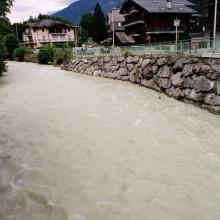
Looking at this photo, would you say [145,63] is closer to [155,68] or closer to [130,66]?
[155,68]

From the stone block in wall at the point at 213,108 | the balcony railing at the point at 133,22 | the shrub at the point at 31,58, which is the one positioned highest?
the balcony railing at the point at 133,22

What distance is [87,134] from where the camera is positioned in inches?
338

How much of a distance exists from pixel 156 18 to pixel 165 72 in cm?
2199

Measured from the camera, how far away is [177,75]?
1311 cm

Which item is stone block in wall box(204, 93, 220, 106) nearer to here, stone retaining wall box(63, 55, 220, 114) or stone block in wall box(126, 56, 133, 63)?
stone retaining wall box(63, 55, 220, 114)

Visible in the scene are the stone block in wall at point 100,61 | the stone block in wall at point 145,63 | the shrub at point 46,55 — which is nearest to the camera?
the stone block in wall at point 145,63

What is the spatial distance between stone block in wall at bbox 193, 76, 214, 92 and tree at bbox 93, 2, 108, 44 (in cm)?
5144

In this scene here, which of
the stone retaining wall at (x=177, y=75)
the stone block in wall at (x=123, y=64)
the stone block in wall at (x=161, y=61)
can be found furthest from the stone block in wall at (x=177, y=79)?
the stone block in wall at (x=123, y=64)

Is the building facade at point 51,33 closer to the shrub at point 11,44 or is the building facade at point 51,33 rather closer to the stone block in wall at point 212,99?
the shrub at point 11,44

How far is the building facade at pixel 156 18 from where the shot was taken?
110 ft

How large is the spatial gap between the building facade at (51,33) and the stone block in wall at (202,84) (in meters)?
53.5

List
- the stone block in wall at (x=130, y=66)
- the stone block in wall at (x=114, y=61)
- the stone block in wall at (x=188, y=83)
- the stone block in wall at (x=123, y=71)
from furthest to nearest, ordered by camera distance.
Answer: the stone block in wall at (x=114, y=61) → the stone block in wall at (x=123, y=71) → the stone block in wall at (x=130, y=66) → the stone block in wall at (x=188, y=83)

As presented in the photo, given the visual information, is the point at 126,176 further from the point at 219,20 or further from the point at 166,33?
the point at 166,33

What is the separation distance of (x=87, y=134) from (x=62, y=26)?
2280 inches
